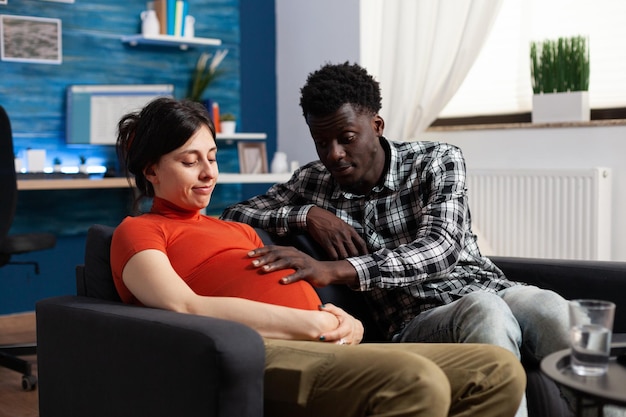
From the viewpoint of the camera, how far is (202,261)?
6.48 ft

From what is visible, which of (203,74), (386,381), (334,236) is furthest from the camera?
(203,74)

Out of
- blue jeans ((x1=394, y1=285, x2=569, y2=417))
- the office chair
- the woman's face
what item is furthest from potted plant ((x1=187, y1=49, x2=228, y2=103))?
blue jeans ((x1=394, y1=285, x2=569, y2=417))

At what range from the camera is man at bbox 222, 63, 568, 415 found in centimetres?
214

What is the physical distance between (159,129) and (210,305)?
44 centimetres

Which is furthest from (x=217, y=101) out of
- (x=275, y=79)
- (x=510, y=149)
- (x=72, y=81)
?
(x=510, y=149)

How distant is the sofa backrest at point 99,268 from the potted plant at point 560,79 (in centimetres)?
248

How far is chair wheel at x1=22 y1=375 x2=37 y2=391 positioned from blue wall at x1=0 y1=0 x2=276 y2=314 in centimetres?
116

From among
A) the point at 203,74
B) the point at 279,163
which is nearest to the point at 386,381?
the point at 279,163

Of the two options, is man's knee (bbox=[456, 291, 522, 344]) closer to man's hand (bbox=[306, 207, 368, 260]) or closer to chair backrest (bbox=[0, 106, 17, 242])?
man's hand (bbox=[306, 207, 368, 260])

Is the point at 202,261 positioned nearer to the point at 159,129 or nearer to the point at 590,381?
the point at 159,129

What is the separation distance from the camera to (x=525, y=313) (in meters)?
2.09

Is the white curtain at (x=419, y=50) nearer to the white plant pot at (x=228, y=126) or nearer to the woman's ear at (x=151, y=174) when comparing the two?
the white plant pot at (x=228, y=126)

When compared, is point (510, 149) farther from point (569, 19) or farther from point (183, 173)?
point (183, 173)

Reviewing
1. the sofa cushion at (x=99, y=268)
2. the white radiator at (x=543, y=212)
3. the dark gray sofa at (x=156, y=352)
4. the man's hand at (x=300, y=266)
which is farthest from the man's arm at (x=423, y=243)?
the white radiator at (x=543, y=212)
